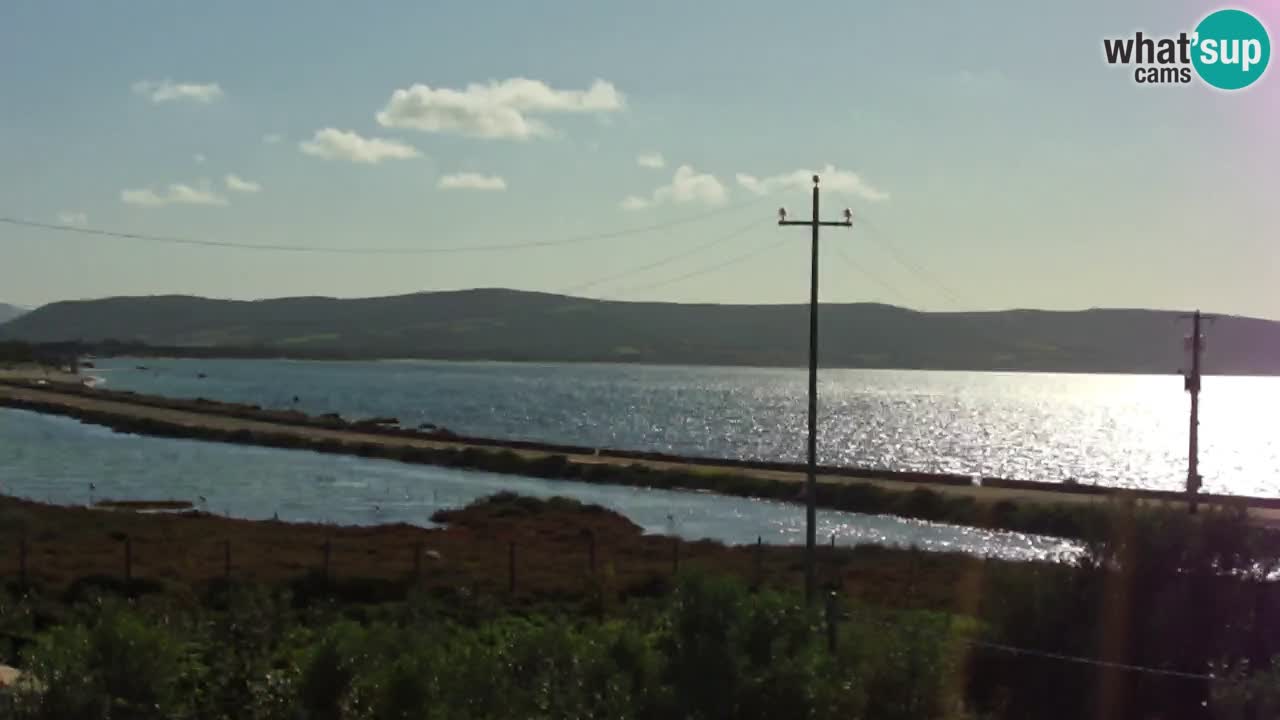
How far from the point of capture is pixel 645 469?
8325 centimetres

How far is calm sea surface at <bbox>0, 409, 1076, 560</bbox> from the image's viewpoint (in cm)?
5709

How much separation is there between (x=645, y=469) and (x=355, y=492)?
71.4 feet

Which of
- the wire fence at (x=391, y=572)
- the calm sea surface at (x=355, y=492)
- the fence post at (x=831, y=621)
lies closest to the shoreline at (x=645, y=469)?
the calm sea surface at (x=355, y=492)

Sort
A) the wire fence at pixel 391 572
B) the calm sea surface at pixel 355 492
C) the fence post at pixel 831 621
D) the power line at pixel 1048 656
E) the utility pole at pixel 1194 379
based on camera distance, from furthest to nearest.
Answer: the calm sea surface at pixel 355 492 < the utility pole at pixel 1194 379 < the wire fence at pixel 391 572 < the fence post at pixel 831 621 < the power line at pixel 1048 656

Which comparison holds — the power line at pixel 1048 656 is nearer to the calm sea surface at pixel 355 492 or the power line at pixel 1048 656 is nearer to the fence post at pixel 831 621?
the fence post at pixel 831 621

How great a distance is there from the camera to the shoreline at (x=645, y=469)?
207 feet

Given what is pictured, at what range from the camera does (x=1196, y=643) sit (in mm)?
19219

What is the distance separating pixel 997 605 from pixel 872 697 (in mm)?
7781

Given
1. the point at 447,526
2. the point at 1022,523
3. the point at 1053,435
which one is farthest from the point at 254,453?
the point at 1053,435

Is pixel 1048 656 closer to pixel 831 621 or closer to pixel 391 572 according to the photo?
pixel 831 621

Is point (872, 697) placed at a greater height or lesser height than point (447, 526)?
greater

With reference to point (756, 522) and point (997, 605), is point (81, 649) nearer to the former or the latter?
point (997, 605)

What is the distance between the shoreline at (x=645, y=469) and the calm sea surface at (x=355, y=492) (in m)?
2.09

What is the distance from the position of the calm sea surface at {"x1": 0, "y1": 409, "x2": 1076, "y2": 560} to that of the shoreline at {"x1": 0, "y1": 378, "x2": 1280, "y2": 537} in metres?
2.09
